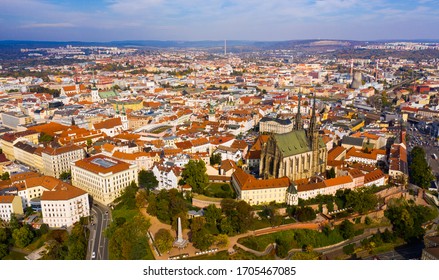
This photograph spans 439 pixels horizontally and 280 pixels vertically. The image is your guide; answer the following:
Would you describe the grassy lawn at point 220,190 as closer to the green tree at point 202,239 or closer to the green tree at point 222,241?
the green tree at point 222,241

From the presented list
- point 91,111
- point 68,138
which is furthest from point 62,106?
point 68,138

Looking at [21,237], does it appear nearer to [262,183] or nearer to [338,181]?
[262,183]

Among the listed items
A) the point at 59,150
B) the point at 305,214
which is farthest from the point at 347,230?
the point at 59,150

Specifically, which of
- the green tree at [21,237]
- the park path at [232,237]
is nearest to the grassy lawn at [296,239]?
the park path at [232,237]

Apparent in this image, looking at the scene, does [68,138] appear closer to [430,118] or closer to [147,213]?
[147,213]

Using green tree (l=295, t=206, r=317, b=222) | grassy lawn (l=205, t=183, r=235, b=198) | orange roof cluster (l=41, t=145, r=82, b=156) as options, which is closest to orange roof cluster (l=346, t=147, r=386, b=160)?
green tree (l=295, t=206, r=317, b=222)

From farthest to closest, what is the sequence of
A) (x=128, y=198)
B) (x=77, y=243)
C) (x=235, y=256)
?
1. (x=128, y=198)
2. (x=77, y=243)
3. (x=235, y=256)
